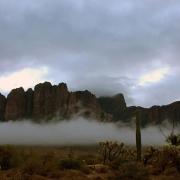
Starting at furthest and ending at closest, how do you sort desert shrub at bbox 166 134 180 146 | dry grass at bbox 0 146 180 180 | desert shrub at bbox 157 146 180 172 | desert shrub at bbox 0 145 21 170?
desert shrub at bbox 166 134 180 146 < desert shrub at bbox 0 145 21 170 < desert shrub at bbox 157 146 180 172 < dry grass at bbox 0 146 180 180

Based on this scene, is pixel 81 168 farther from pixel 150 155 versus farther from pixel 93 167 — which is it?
pixel 150 155

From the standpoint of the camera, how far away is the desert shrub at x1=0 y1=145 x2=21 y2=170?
45.9 m

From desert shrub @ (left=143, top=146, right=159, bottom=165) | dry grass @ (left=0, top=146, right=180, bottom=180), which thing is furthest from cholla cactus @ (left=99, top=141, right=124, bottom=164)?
desert shrub @ (left=143, top=146, right=159, bottom=165)

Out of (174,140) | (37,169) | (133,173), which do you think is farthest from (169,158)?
(37,169)

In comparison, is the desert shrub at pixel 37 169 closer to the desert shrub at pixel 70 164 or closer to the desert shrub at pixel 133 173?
the desert shrub at pixel 70 164

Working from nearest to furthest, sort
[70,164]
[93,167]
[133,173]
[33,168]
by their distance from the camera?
[133,173]
[33,168]
[70,164]
[93,167]

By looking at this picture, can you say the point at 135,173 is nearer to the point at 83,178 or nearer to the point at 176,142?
the point at 83,178

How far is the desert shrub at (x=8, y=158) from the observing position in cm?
4593

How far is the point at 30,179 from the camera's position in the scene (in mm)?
32438

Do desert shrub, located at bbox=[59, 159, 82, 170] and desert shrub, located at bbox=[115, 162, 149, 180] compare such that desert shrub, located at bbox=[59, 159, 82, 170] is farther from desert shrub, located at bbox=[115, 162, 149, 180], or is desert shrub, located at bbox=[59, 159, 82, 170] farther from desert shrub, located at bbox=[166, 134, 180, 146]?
desert shrub, located at bbox=[166, 134, 180, 146]

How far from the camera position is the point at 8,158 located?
46844 millimetres

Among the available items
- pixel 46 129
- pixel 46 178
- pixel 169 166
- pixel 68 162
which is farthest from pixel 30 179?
pixel 46 129

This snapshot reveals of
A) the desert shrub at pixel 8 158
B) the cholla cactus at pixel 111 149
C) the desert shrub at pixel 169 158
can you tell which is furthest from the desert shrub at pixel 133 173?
the cholla cactus at pixel 111 149

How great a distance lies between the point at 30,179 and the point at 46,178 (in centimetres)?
307
